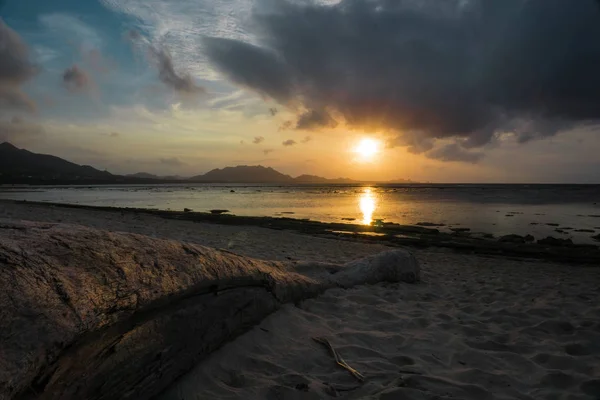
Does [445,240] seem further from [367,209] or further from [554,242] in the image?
[367,209]

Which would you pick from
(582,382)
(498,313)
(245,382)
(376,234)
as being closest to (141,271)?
(245,382)

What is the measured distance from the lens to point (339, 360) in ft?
11.1

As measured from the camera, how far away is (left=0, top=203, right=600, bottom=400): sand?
2.93 metres

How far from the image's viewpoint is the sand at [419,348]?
2.93 meters

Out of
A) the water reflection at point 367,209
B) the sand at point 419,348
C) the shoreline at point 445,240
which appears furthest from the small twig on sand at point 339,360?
the water reflection at point 367,209

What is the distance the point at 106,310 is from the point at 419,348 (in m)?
3.18

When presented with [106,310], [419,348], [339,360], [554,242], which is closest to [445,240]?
[554,242]

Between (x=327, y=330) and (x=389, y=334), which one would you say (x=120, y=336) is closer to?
(x=327, y=330)

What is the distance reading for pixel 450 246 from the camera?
13.1m

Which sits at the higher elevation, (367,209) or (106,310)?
(106,310)

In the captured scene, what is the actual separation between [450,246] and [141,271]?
41.1ft

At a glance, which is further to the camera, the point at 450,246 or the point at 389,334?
the point at 450,246

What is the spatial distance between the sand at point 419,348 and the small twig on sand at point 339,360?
52mm

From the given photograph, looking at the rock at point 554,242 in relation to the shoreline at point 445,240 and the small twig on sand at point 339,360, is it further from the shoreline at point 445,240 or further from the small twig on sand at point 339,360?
the small twig on sand at point 339,360
